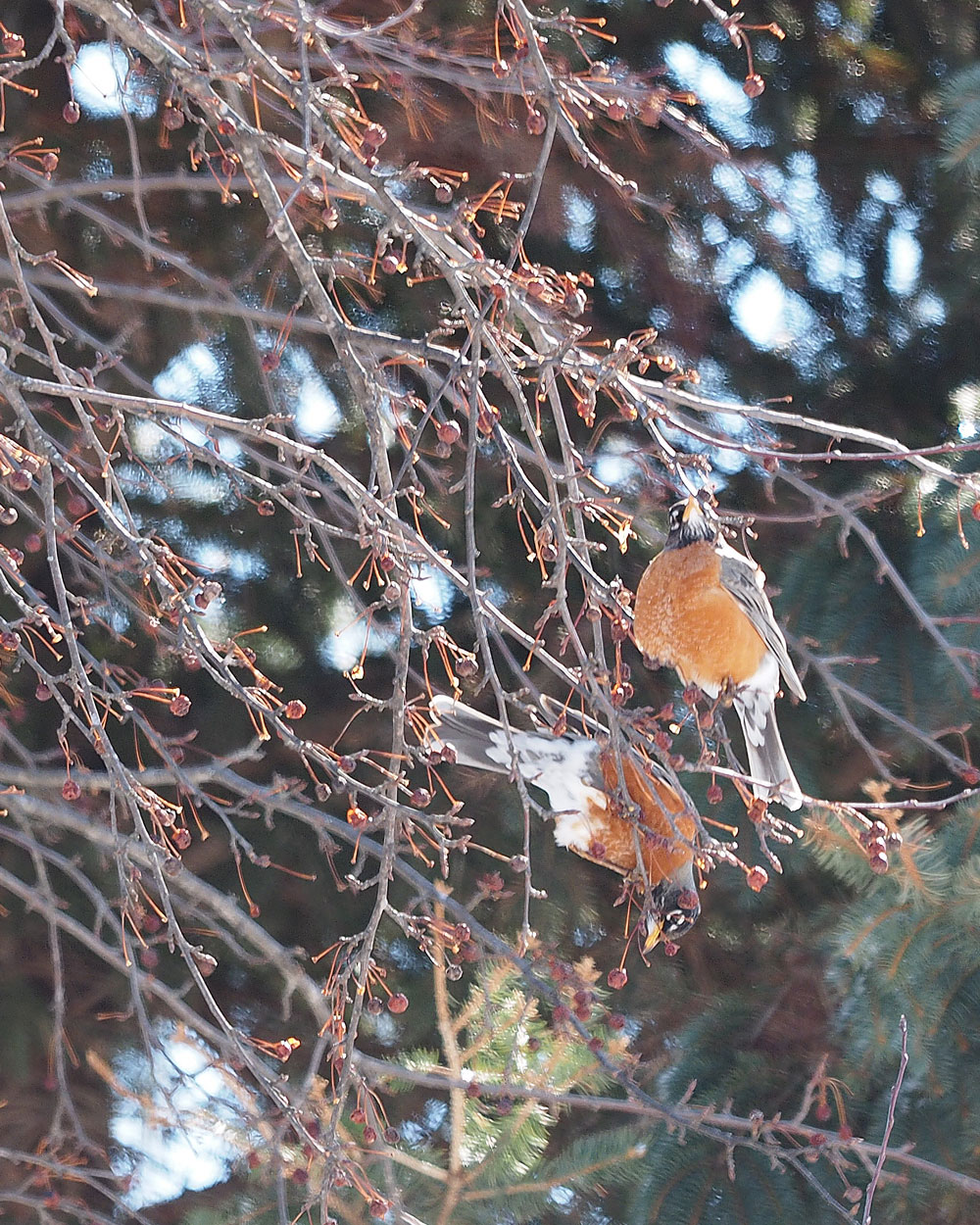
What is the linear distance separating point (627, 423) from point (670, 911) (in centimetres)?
142

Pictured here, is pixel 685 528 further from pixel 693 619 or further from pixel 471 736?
pixel 471 736

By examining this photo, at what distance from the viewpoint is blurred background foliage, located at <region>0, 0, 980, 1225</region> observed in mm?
3068

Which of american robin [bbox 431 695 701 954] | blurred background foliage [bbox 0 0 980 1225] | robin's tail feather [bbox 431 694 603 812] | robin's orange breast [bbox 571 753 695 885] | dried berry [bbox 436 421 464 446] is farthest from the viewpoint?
blurred background foliage [bbox 0 0 980 1225]

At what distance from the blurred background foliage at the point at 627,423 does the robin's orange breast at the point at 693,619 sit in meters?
0.54

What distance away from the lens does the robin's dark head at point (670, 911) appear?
1.76m

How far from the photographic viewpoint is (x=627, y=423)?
138 inches

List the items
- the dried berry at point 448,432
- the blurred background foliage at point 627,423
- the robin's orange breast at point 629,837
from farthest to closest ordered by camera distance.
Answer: the blurred background foliage at point 627,423 → the robin's orange breast at point 629,837 → the dried berry at point 448,432

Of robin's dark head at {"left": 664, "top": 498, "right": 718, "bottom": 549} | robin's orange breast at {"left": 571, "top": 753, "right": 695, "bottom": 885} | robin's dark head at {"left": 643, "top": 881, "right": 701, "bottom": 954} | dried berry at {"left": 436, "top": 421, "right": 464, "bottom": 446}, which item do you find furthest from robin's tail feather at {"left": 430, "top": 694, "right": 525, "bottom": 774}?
dried berry at {"left": 436, "top": 421, "right": 464, "bottom": 446}

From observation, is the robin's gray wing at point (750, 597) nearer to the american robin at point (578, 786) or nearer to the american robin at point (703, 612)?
the american robin at point (703, 612)

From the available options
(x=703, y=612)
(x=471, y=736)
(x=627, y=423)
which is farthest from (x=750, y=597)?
(x=627, y=423)

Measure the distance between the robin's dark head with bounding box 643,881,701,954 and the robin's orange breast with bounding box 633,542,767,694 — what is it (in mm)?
387

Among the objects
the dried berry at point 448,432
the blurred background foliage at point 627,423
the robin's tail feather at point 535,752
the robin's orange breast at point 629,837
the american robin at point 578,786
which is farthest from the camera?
the blurred background foliage at point 627,423

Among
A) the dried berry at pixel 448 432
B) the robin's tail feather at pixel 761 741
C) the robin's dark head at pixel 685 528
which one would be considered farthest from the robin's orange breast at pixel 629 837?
the dried berry at pixel 448 432

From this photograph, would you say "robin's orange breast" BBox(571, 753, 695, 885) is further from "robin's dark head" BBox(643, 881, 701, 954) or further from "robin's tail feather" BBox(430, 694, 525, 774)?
"robin's tail feather" BBox(430, 694, 525, 774)
